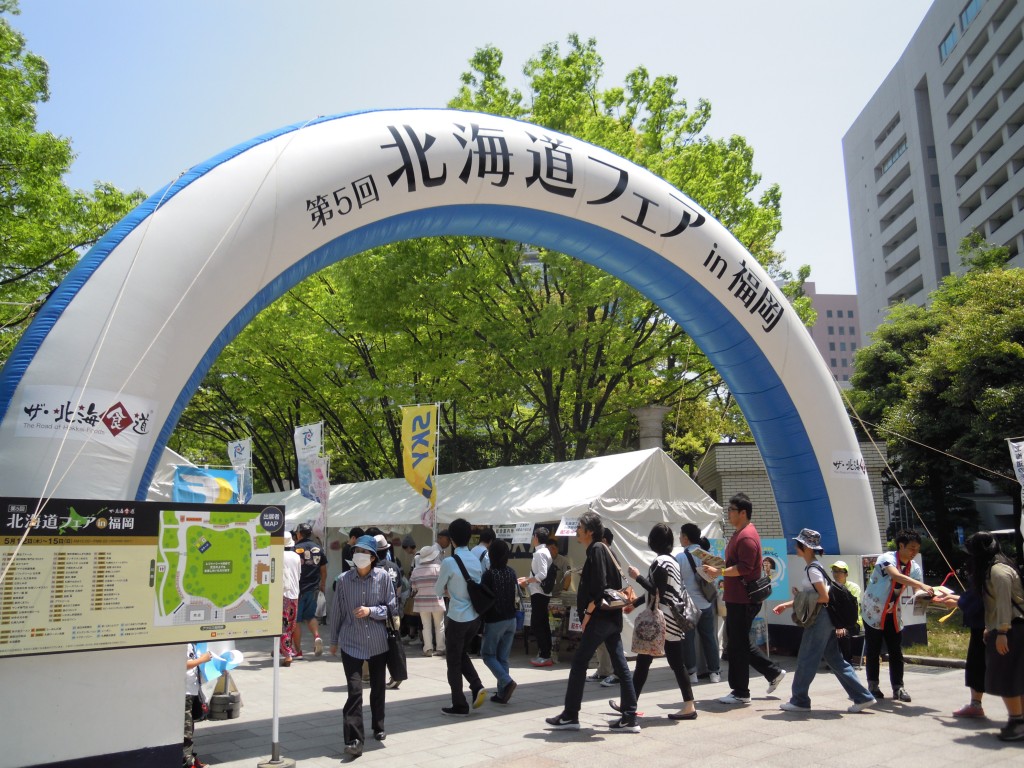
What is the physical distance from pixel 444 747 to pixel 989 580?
442 cm

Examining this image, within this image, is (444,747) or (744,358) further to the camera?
(744,358)

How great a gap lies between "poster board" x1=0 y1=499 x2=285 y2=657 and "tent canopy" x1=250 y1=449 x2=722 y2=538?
18.1 feet

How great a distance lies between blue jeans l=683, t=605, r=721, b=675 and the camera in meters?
8.94

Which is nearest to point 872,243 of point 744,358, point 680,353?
point 680,353

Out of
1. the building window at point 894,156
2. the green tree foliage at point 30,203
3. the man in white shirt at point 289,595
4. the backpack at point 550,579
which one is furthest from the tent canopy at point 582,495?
the building window at point 894,156

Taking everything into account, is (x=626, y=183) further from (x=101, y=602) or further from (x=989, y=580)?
(x=101, y=602)

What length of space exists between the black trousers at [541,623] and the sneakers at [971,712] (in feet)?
16.7

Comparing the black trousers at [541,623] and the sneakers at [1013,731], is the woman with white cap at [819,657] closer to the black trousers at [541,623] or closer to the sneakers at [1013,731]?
the sneakers at [1013,731]

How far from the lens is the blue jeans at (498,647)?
7.67m

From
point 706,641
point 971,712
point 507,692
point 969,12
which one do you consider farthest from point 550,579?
point 969,12

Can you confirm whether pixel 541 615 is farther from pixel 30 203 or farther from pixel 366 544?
pixel 30 203

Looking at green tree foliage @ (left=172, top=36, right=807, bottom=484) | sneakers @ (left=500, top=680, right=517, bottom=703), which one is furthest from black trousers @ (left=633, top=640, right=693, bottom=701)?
green tree foliage @ (left=172, top=36, right=807, bottom=484)

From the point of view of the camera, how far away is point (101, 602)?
493cm

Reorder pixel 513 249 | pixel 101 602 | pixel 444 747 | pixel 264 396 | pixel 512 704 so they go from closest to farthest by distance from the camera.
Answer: pixel 101 602, pixel 444 747, pixel 512 704, pixel 513 249, pixel 264 396
